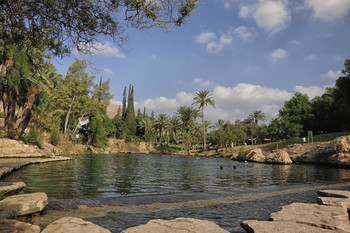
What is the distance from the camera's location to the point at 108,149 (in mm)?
62625

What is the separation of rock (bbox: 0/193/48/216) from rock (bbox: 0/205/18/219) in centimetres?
29

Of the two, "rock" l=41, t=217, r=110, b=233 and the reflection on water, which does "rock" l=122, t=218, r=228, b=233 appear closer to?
"rock" l=41, t=217, r=110, b=233

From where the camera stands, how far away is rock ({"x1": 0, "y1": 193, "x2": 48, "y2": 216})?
5873mm

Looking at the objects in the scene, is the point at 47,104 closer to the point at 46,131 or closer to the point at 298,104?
the point at 46,131

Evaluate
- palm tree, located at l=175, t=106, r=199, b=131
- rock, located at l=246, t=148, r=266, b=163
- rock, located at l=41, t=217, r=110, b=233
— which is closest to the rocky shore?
rock, located at l=41, t=217, r=110, b=233

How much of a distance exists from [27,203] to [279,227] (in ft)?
19.4

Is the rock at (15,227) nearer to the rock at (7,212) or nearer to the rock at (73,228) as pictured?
the rock at (73,228)

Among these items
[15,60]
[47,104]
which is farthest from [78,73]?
[15,60]

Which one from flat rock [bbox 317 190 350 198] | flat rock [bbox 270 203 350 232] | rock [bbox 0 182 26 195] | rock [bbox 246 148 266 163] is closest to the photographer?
flat rock [bbox 270 203 350 232]

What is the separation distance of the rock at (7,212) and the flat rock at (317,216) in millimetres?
5782

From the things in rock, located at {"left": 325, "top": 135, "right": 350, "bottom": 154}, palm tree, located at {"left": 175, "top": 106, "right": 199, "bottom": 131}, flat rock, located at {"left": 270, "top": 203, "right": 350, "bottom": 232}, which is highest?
palm tree, located at {"left": 175, "top": 106, "right": 199, "bottom": 131}

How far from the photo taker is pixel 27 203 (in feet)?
19.8

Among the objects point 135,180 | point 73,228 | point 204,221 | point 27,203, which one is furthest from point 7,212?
point 135,180

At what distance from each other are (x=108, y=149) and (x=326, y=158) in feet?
162
